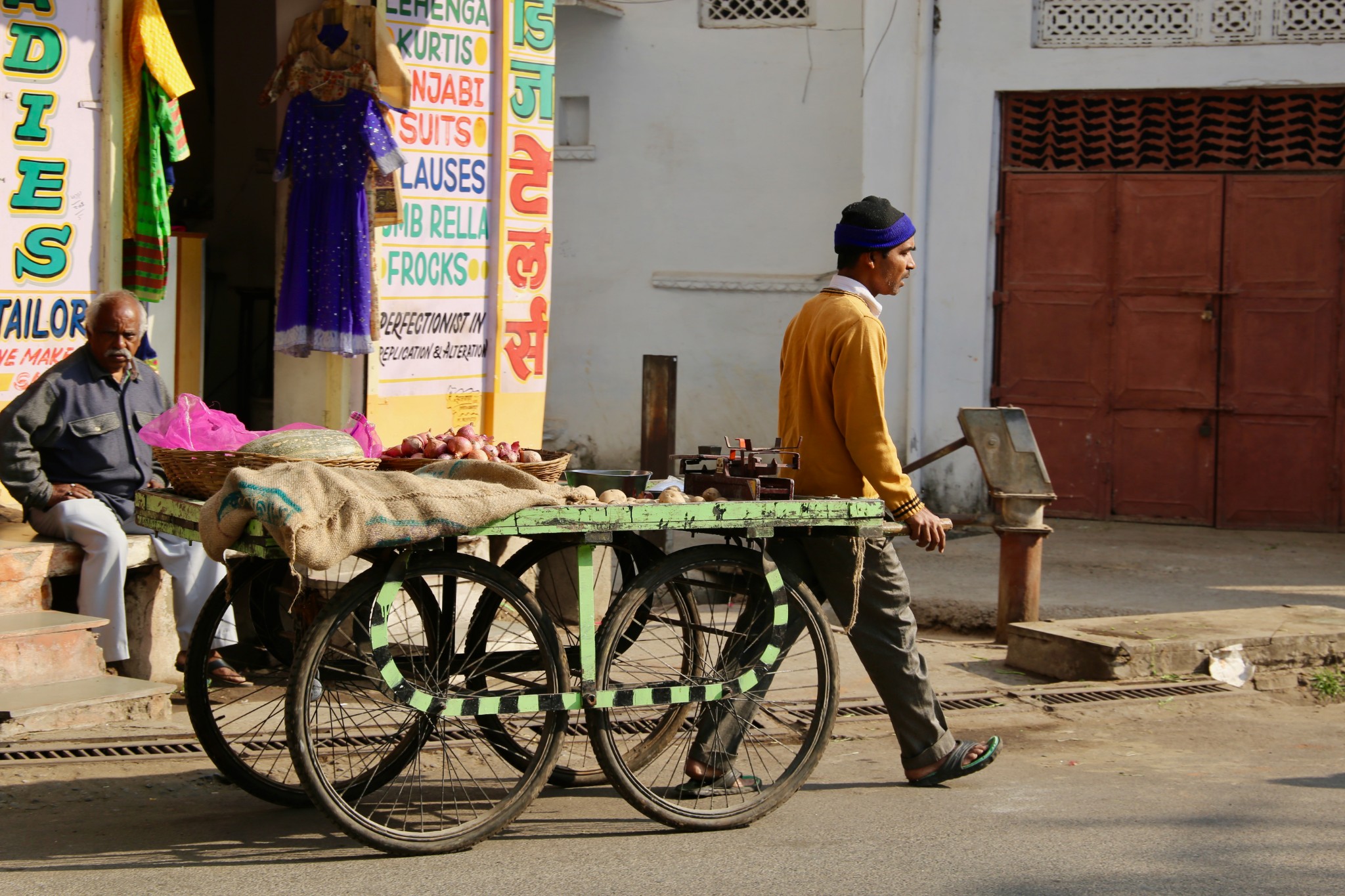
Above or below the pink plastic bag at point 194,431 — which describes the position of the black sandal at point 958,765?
below

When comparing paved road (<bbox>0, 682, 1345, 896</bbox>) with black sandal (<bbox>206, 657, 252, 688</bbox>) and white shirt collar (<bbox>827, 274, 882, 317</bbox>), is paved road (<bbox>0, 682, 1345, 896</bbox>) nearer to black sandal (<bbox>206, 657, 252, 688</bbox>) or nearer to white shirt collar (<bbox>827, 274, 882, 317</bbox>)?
black sandal (<bbox>206, 657, 252, 688</bbox>)

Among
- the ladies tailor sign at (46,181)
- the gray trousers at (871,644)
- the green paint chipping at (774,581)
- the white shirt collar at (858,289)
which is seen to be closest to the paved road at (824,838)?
the gray trousers at (871,644)

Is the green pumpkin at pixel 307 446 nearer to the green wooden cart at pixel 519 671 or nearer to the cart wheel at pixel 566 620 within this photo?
the green wooden cart at pixel 519 671

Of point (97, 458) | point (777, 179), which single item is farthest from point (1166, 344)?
point (97, 458)

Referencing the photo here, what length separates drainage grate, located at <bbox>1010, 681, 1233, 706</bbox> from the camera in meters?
6.13

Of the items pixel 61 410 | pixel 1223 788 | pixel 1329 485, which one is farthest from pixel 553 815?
pixel 1329 485

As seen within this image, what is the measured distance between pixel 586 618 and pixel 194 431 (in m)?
1.44

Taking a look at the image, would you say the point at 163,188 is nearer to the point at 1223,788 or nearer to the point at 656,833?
the point at 656,833

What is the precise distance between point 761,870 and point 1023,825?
3.03ft

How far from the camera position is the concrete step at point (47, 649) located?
5.33 metres

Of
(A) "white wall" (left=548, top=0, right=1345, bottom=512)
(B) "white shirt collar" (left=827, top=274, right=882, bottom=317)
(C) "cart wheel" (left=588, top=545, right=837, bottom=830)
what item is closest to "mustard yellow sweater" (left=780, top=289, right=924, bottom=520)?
(B) "white shirt collar" (left=827, top=274, right=882, bottom=317)

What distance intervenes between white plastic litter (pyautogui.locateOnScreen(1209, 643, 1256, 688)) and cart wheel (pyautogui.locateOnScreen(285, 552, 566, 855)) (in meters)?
3.27

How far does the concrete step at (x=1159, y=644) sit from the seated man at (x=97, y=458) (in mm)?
3504

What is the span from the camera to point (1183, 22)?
10.1m
